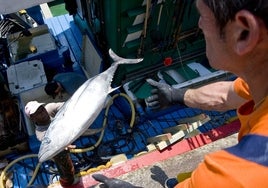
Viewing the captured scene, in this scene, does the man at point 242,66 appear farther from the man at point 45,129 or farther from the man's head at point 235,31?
the man at point 45,129

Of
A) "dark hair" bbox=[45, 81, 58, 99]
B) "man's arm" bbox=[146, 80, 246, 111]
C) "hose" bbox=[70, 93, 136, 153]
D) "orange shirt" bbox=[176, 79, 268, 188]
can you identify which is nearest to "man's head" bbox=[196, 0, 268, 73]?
"orange shirt" bbox=[176, 79, 268, 188]

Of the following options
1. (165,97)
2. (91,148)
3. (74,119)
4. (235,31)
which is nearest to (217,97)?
(165,97)

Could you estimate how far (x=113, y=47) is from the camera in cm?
532

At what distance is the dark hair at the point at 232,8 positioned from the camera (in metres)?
1.25

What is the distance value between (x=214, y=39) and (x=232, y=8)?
0.74 ft

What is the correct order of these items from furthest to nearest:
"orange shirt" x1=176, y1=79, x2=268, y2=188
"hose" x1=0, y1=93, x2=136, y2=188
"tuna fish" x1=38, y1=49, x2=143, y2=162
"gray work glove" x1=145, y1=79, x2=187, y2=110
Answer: "hose" x1=0, y1=93, x2=136, y2=188 → "gray work glove" x1=145, y1=79, x2=187, y2=110 → "tuna fish" x1=38, y1=49, x2=143, y2=162 → "orange shirt" x1=176, y1=79, x2=268, y2=188

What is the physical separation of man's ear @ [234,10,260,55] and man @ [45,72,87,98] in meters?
4.37

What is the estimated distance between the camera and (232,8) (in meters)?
1.32

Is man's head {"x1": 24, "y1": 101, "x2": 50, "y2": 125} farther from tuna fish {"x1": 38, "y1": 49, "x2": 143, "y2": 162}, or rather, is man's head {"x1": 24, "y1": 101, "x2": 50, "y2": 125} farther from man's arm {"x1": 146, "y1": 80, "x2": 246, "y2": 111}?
man's arm {"x1": 146, "y1": 80, "x2": 246, "y2": 111}

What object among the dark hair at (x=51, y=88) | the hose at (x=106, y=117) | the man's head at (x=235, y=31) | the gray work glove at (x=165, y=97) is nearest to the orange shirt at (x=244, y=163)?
the man's head at (x=235, y=31)

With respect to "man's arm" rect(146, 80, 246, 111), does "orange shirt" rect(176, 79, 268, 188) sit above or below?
above

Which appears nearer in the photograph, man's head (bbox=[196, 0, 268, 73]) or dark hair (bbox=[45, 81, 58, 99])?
man's head (bbox=[196, 0, 268, 73])

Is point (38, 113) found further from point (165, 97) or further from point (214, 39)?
point (214, 39)

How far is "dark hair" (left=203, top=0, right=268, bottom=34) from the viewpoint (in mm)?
1255
